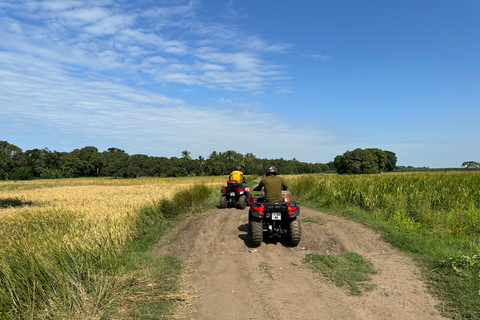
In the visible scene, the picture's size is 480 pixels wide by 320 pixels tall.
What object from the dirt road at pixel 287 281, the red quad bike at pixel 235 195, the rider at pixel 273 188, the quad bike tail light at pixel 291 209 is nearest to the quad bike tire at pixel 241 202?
the red quad bike at pixel 235 195

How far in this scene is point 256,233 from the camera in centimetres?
705

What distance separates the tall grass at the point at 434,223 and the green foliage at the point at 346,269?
109cm

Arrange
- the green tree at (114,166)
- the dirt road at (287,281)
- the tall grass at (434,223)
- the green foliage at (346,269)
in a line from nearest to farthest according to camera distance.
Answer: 1. the dirt road at (287,281)
2. the tall grass at (434,223)
3. the green foliage at (346,269)
4. the green tree at (114,166)

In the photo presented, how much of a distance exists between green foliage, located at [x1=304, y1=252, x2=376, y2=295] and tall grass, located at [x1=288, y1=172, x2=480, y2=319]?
1.09 m

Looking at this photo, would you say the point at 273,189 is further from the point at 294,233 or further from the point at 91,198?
the point at 91,198

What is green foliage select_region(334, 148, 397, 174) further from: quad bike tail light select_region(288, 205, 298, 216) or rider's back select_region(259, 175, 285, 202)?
quad bike tail light select_region(288, 205, 298, 216)

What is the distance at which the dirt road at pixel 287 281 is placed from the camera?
415 cm

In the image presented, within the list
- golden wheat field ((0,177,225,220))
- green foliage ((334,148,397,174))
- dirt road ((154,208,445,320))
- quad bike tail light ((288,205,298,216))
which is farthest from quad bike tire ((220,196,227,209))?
green foliage ((334,148,397,174))

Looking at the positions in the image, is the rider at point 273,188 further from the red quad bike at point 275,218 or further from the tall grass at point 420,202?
the tall grass at point 420,202

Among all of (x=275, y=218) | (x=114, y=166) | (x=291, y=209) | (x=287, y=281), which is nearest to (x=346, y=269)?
(x=287, y=281)

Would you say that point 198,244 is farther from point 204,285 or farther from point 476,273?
point 476,273

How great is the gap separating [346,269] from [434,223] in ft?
16.7

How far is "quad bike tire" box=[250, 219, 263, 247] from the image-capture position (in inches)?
277

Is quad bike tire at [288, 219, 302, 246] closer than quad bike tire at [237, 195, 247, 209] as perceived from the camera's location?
Yes
